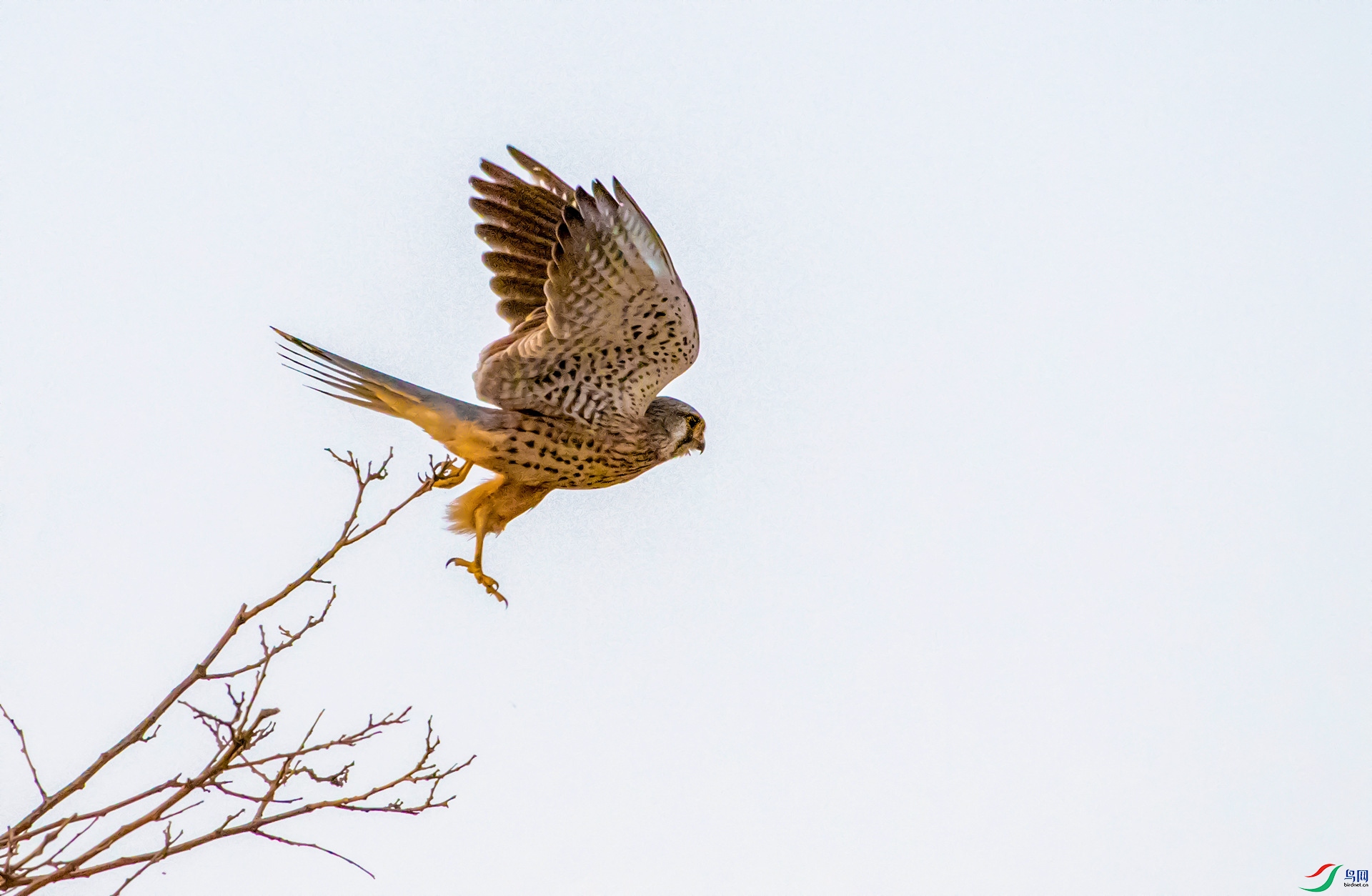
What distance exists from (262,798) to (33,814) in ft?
1.67

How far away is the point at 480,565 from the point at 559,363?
0.86 meters

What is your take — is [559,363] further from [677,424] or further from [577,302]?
[677,424]

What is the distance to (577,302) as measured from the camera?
16.5 feet

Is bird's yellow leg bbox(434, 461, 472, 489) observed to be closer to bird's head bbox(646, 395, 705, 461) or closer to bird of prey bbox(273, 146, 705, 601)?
bird of prey bbox(273, 146, 705, 601)

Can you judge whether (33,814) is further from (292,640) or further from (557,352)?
(557,352)

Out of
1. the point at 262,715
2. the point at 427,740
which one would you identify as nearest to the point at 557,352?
the point at 427,740

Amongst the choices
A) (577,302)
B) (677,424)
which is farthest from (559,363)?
(677,424)

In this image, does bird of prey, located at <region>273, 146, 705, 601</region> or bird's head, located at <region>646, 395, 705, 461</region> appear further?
bird's head, located at <region>646, 395, 705, 461</region>

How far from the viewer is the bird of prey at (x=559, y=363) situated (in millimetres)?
4883

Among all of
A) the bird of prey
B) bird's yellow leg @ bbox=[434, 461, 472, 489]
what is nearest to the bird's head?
the bird of prey

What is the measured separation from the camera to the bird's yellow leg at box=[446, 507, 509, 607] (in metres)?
5.18

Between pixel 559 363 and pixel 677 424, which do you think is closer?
pixel 559 363

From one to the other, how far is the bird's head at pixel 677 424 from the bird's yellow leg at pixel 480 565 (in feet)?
2.64

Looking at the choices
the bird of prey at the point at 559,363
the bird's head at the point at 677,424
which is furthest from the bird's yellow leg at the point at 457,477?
the bird's head at the point at 677,424
